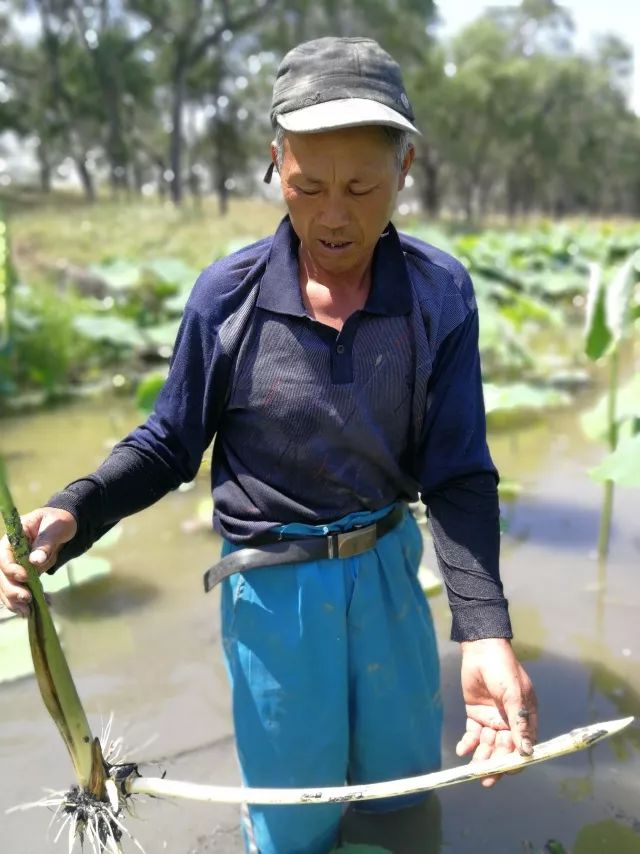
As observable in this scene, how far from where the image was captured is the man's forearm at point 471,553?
1334 mm

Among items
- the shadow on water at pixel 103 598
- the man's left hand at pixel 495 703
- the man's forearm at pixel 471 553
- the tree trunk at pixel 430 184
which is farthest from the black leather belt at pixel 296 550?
the tree trunk at pixel 430 184

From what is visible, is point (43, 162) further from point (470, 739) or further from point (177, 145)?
point (470, 739)

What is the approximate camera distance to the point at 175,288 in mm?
6832

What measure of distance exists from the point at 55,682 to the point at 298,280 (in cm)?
70

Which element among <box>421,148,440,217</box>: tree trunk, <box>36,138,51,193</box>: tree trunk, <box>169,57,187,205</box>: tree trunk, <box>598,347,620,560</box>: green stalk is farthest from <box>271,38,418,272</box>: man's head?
<box>421,148,440,217</box>: tree trunk

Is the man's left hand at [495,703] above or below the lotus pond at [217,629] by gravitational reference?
above

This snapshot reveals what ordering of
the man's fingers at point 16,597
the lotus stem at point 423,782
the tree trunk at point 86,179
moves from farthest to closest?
the tree trunk at point 86,179
the man's fingers at point 16,597
the lotus stem at point 423,782

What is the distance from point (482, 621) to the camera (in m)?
1.33

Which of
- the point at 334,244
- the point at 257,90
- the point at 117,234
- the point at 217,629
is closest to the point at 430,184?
the point at 257,90

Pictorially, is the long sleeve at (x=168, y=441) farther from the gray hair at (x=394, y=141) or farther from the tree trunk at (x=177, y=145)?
the tree trunk at (x=177, y=145)

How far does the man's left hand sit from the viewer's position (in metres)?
1.21

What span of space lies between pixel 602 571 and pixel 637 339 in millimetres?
5735

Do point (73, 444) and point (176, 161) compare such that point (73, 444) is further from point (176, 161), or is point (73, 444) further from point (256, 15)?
point (256, 15)

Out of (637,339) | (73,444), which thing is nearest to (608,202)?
(637,339)
